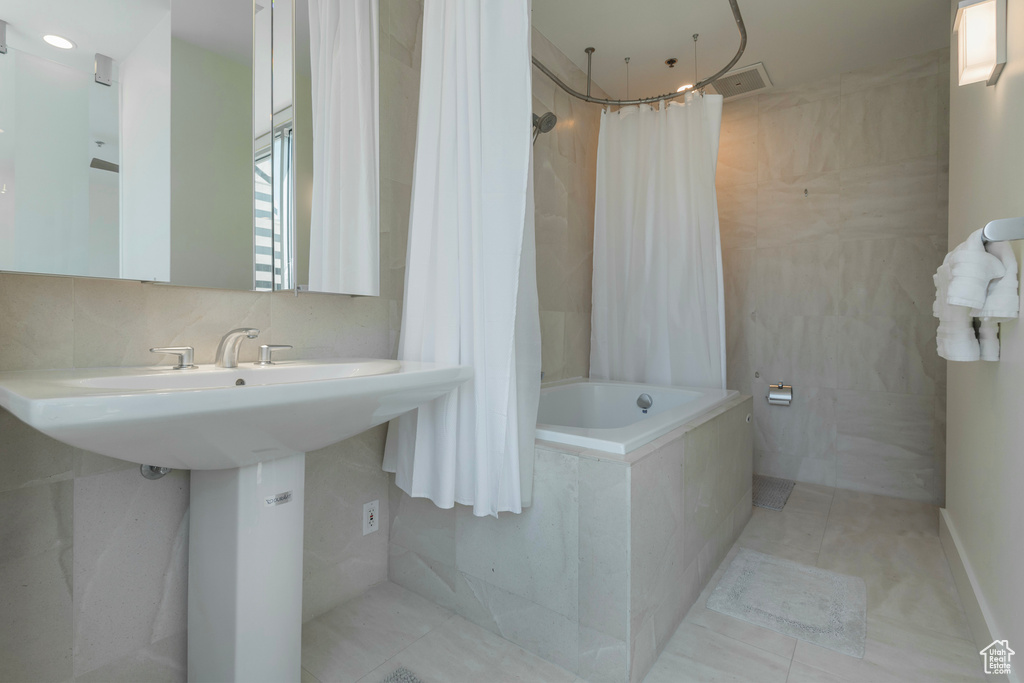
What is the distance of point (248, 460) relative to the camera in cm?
98

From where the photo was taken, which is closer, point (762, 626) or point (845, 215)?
point (762, 626)

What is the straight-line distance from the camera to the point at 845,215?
8.82 feet

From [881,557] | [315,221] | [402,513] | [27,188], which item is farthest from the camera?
[881,557]

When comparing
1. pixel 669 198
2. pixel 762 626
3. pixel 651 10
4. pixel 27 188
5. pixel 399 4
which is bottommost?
pixel 762 626

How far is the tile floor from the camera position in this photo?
4.24ft

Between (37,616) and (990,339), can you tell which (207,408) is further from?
(990,339)

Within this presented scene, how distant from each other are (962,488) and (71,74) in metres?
2.72

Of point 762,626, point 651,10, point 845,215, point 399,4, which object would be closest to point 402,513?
point 762,626

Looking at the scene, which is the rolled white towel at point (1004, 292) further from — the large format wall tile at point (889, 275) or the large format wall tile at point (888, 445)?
the large format wall tile at point (888, 445)

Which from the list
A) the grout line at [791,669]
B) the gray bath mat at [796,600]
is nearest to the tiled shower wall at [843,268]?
the gray bath mat at [796,600]

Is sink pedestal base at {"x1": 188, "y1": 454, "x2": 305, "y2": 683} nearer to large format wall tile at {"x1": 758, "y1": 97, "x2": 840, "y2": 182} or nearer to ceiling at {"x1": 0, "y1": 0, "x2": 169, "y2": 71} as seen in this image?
ceiling at {"x1": 0, "y1": 0, "x2": 169, "y2": 71}

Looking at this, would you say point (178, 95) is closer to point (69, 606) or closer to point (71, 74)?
point (71, 74)

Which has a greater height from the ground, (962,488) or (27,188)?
(27,188)

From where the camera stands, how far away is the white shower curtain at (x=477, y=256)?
1.30 meters
